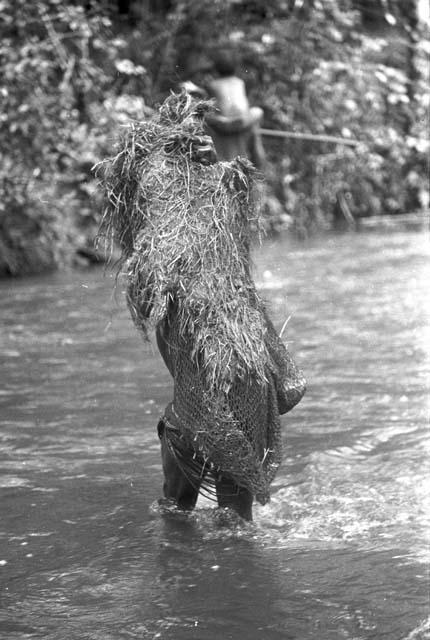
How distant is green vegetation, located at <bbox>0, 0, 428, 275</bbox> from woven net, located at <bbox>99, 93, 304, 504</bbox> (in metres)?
7.40

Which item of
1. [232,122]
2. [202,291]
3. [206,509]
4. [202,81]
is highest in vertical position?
[202,81]

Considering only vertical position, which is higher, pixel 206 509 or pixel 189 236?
pixel 189 236

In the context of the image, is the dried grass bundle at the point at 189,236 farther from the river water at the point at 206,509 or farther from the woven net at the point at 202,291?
the river water at the point at 206,509

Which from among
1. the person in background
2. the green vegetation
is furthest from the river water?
the green vegetation

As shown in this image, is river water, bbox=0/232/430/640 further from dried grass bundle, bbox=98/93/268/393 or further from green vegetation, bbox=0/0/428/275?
green vegetation, bbox=0/0/428/275

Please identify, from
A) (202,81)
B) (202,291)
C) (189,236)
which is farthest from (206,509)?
(202,81)

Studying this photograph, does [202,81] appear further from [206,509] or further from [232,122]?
[206,509]

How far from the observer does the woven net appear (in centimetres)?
404

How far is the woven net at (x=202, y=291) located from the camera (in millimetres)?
4035

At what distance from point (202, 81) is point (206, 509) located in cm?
1281

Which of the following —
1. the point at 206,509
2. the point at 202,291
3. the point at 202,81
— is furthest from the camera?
the point at 202,81

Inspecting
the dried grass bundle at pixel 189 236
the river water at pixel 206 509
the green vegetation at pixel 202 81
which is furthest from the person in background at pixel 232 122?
the dried grass bundle at pixel 189 236

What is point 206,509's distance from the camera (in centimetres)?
462

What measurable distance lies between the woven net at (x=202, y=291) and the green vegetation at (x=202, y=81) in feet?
24.3
